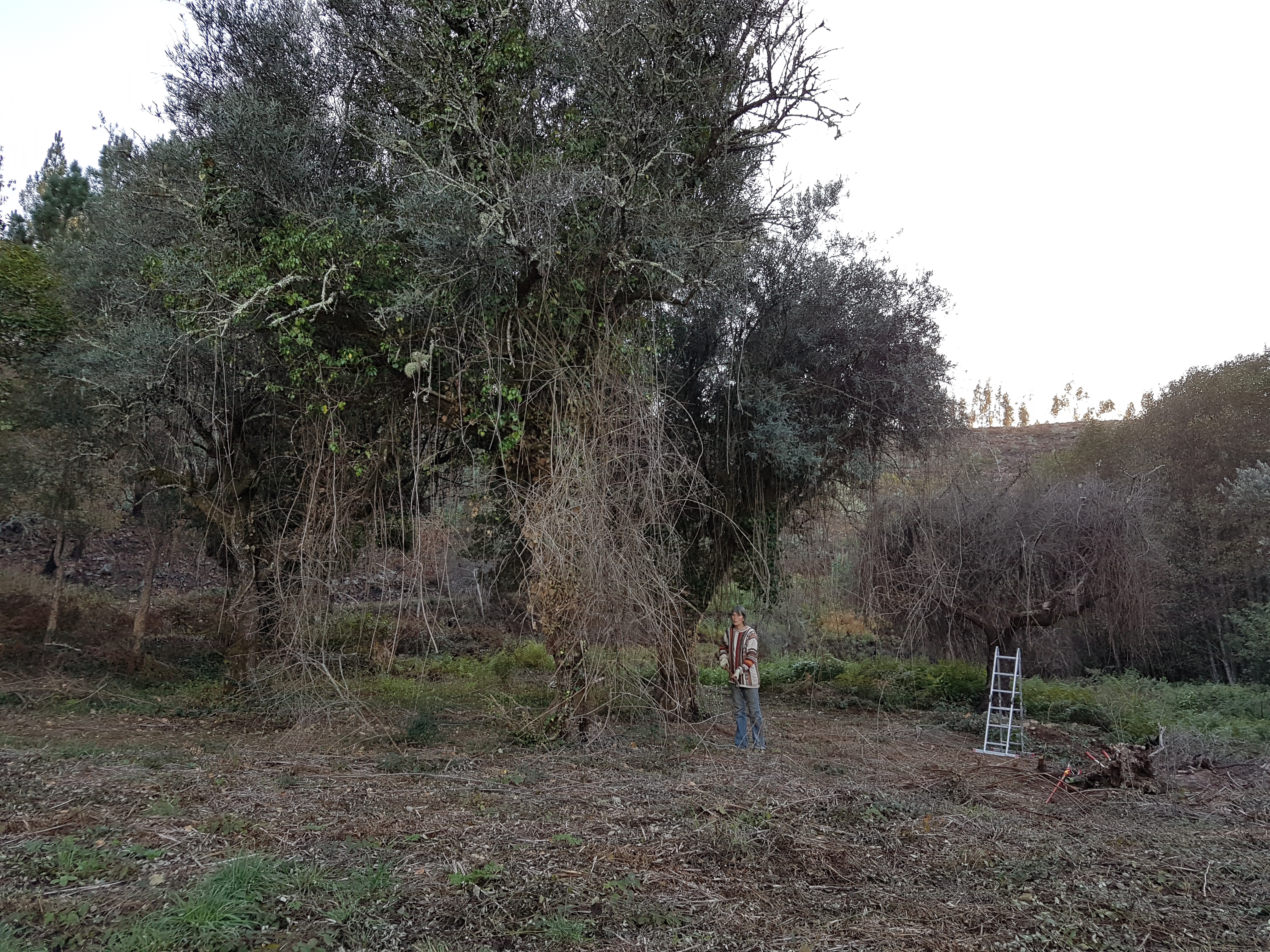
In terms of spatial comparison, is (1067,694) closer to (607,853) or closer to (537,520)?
(537,520)

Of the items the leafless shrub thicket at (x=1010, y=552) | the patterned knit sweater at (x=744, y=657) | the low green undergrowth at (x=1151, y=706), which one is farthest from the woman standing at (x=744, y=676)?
the low green undergrowth at (x=1151, y=706)

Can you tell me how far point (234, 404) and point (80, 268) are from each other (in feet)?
10.8

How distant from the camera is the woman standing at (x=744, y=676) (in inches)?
350

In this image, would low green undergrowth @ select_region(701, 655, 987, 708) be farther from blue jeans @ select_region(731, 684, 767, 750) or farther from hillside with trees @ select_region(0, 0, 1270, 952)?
blue jeans @ select_region(731, 684, 767, 750)

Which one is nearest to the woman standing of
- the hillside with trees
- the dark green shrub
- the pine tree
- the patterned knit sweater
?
the patterned knit sweater

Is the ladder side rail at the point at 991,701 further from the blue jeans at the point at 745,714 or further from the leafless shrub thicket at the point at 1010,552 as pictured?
the blue jeans at the point at 745,714

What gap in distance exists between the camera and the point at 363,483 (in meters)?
9.02

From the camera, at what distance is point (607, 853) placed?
15.1 ft

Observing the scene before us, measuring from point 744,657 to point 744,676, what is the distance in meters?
0.22

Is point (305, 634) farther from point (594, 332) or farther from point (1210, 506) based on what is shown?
point (1210, 506)

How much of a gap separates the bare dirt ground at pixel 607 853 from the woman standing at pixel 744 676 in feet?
3.41

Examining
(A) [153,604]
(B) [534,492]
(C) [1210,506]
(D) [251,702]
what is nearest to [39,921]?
(B) [534,492]

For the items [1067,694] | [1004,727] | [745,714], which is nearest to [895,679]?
[1067,694]

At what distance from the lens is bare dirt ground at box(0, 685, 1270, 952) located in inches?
143
